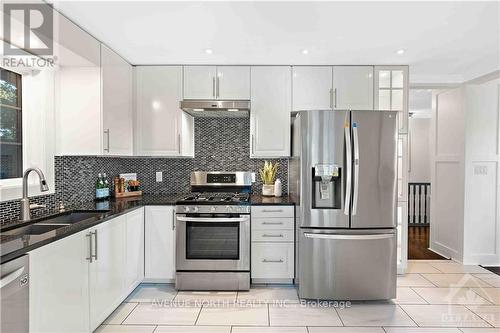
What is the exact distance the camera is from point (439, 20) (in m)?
2.40

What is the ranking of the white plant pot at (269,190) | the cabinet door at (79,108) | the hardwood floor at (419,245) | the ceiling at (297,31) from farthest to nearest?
the hardwood floor at (419,245) < the white plant pot at (269,190) < the cabinet door at (79,108) < the ceiling at (297,31)

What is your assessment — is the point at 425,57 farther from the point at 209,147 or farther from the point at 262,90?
the point at 209,147

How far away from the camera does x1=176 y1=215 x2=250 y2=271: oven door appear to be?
3.21 m

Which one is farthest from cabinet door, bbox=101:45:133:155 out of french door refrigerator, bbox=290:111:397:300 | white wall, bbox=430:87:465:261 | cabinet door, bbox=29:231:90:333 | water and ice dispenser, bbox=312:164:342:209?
white wall, bbox=430:87:465:261

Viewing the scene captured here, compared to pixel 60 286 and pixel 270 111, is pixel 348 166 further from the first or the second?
pixel 60 286

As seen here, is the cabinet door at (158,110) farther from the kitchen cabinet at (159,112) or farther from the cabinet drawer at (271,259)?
the cabinet drawer at (271,259)

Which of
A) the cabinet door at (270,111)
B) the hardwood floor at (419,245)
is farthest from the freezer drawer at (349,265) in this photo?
the hardwood floor at (419,245)

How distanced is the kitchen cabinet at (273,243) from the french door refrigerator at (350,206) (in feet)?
1.08

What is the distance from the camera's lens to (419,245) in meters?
5.12

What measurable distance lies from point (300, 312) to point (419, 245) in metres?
3.22

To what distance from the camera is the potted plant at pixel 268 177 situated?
373cm

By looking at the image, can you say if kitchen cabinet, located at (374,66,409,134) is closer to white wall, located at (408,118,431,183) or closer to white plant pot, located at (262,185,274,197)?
white plant pot, located at (262,185,274,197)

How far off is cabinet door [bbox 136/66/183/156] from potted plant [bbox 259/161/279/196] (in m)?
1.01

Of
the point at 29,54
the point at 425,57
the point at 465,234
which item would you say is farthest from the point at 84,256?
the point at 465,234
